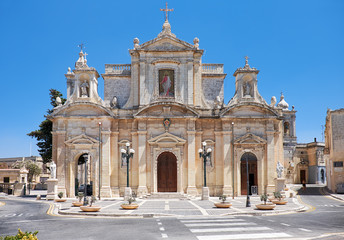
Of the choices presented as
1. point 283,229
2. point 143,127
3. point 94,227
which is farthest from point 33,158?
point 283,229

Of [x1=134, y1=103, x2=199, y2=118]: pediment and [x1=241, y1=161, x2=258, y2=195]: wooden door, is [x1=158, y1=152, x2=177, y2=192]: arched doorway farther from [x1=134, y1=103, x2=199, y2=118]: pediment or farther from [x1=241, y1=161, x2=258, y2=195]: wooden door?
[x1=241, y1=161, x2=258, y2=195]: wooden door

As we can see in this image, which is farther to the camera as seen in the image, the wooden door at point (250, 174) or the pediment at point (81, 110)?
the wooden door at point (250, 174)

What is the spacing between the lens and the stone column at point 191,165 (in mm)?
39625

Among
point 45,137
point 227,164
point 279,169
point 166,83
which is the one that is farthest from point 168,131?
point 45,137

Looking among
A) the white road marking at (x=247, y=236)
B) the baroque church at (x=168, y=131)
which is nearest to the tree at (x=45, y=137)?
the baroque church at (x=168, y=131)

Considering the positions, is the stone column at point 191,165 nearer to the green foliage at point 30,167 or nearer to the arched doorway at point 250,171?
the arched doorway at point 250,171

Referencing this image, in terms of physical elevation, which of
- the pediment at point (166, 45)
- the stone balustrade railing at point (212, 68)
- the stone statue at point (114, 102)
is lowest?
the stone statue at point (114, 102)

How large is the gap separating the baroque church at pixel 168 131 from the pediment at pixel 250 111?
0.11 meters

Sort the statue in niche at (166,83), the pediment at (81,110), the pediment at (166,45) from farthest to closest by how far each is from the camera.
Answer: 1. the statue in niche at (166,83)
2. the pediment at (166,45)
3. the pediment at (81,110)

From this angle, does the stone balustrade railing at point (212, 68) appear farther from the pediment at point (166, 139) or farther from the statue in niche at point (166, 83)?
the pediment at point (166, 139)

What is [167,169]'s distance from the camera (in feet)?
135

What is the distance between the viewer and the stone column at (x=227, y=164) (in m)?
39.9

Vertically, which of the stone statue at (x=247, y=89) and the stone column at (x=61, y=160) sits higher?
the stone statue at (x=247, y=89)

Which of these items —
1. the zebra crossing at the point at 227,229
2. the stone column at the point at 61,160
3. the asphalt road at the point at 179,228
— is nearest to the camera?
the zebra crossing at the point at 227,229
